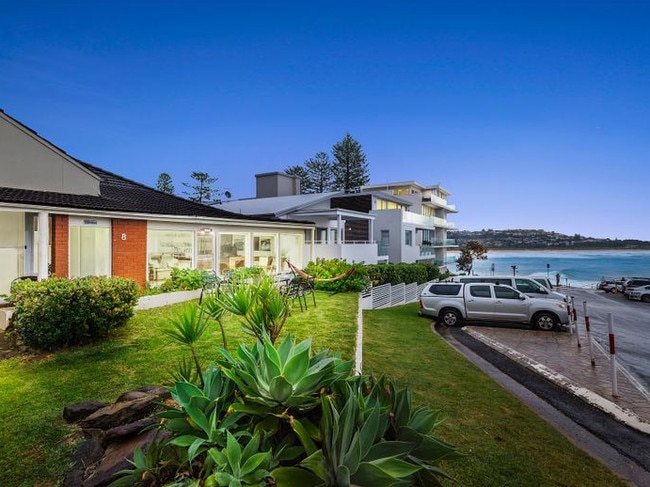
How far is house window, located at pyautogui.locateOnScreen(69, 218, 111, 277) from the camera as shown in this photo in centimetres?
1095

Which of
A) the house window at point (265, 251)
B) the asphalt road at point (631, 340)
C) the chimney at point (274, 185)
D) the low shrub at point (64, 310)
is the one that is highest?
the chimney at point (274, 185)

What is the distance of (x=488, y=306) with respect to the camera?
13.6 m

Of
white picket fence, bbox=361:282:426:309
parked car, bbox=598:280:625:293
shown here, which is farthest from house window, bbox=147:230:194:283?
parked car, bbox=598:280:625:293

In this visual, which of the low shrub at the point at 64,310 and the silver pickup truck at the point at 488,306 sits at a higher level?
the low shrub at the point at 64,310

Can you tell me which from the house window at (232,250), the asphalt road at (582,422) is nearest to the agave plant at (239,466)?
the asphalt road at (582,422)

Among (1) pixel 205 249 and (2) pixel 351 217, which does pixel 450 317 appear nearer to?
(1) pixel 205 249

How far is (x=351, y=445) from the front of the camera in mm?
1646

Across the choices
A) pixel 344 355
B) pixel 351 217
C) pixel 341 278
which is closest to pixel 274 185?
pixel 351 217

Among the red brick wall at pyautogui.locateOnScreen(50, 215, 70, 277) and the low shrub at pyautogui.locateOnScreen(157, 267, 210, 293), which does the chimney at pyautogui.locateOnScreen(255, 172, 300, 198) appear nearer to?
the low shrub at pyautogui.locateOnScreen(157, 267, 210, 293)

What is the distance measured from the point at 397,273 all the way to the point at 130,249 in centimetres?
1478

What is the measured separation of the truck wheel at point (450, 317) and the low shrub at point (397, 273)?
176 inches

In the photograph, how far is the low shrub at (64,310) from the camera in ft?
20.2

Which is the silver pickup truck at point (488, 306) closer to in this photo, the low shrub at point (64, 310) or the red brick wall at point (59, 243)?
the low shrub at point (64, 310)

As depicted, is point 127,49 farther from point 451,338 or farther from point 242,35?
point 451,338
